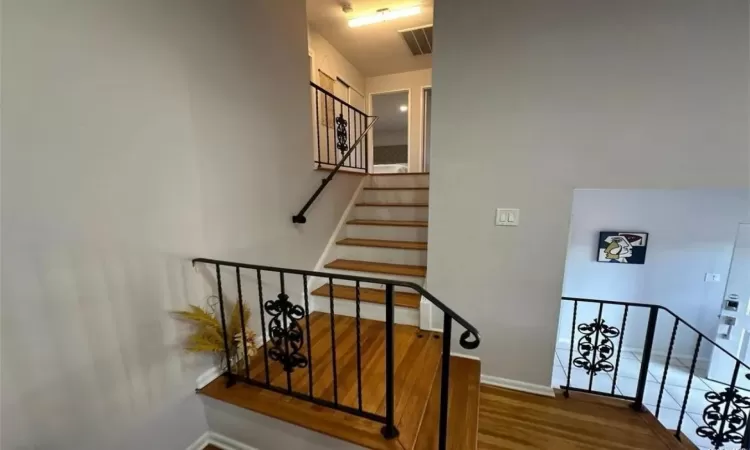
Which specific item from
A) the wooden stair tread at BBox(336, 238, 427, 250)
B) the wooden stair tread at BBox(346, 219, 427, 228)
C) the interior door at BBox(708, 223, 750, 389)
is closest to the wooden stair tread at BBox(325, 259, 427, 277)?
the wooden stair tread at BBox(336, 238, 427, 250)

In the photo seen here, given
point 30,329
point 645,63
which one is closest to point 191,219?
point 30,329

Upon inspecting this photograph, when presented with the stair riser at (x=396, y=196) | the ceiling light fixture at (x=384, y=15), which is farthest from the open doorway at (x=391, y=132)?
the stair riser at (x=396, y=196)

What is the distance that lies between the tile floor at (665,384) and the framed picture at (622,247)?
1507 millimetres

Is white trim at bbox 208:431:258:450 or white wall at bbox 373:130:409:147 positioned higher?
white wall at bbox 373:130:409:147

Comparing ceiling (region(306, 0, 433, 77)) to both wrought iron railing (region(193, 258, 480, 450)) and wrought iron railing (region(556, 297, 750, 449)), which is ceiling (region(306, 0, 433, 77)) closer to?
wrought iron railing (region(193, 258, 480, 450))

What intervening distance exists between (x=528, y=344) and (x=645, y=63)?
6.28 feet

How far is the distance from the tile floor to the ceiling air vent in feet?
14.6

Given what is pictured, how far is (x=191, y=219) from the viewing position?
1.68 m

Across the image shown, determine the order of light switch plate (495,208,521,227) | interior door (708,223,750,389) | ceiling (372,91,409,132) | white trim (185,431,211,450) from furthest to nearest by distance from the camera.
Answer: ceiling (372,91,409,132), interior door (708,223,750,389), light switch plate (495,208,521,227), white trim (185,431,211,450)

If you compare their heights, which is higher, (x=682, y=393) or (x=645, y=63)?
(x=645, y=63)

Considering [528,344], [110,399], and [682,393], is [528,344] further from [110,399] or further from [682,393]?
[682,393]

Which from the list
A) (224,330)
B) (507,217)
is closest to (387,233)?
(507,217)

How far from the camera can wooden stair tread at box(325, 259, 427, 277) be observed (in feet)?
8.41

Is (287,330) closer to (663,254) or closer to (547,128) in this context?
(547,128)
